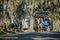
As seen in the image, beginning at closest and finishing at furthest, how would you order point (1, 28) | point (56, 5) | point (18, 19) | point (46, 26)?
point (56, 5) → point (1, 28) → point (18, 19) → point (46, 26)

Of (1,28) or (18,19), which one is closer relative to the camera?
(1,28)

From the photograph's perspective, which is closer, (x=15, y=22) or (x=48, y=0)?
(x=48, y=0)

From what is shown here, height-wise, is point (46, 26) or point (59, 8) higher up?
point (59, 8)

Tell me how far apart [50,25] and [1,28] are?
1359 centimetres

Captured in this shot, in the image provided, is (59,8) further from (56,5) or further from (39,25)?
(39,25)

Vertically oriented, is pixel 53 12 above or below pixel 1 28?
above

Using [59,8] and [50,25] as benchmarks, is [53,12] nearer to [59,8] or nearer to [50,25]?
[59,8]

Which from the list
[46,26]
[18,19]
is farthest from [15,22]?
[46,26]

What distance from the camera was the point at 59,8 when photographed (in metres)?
9.06

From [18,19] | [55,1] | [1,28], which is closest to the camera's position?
[55,1]

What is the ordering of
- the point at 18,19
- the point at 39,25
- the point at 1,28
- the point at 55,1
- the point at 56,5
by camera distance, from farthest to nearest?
the point at 39,25, the point at 18,19, the point at 1,28, the point at 56,5, the point at 55,1

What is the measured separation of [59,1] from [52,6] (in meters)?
1.09

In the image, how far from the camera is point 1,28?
1030 inches

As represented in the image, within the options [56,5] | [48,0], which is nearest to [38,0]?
[48,0]
